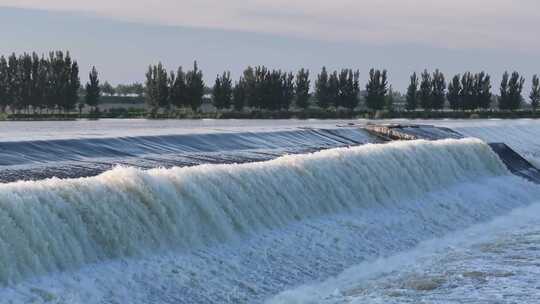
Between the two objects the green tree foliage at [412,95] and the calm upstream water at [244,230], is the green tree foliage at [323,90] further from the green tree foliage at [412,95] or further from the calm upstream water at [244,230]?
the calm upstream water at [244,230]

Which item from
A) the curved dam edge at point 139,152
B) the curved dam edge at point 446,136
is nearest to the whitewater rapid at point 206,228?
the curved dam edge at point 139,152

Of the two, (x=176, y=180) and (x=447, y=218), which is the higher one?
(x=176, y=180)

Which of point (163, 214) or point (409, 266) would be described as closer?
point (163, 214)

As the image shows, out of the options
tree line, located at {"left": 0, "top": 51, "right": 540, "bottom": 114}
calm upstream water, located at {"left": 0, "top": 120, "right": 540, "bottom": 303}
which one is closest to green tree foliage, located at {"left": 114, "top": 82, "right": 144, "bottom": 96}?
tree line, located at {"left": 0, "top": 51, "right": 540, "bottom": 114}

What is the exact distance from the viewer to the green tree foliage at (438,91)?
80.6m

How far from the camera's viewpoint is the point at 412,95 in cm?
8044

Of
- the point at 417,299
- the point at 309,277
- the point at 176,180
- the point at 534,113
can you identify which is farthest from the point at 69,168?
the point at 534,113

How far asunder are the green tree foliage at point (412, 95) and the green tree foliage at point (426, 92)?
513 millimetres

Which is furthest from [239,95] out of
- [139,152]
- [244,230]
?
[244,230]

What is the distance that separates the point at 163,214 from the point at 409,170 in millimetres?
11513

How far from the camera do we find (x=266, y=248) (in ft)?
45.8

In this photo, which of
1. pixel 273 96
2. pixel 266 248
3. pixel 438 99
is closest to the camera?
pixel 266 248

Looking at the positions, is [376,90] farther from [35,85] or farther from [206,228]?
[206,228]

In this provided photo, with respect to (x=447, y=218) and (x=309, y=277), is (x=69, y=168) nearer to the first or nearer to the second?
(x=309, y=277)
